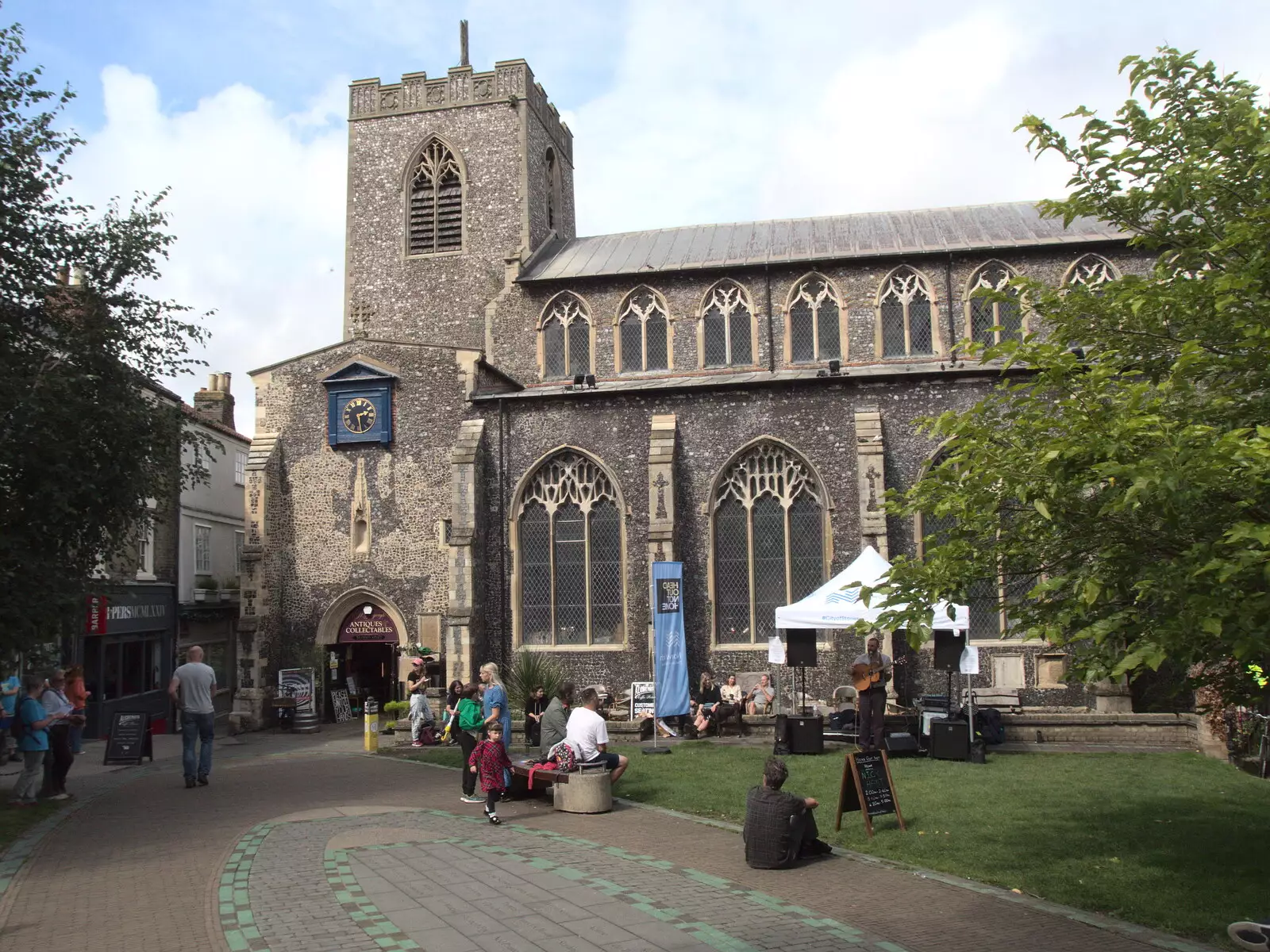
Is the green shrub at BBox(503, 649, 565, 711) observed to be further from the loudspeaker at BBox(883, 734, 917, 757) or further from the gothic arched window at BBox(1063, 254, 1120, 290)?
the gothic arched window at BBox(1063, 254, 1120, 290)

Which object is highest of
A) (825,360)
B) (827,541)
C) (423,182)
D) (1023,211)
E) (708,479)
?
(423,182)

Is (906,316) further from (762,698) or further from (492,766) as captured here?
(492,766)

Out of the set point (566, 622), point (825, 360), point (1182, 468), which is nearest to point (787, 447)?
point (825, 360)

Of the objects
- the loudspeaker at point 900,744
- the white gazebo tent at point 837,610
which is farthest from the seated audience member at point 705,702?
the loudspeaker at point 900,744

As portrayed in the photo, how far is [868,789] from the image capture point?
1009 centimetres

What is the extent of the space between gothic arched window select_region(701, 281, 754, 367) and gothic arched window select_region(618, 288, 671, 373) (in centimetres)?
93

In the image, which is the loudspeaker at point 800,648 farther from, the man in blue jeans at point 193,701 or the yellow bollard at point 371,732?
the man in blue jeans at point 193,701

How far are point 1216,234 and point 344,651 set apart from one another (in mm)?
19919

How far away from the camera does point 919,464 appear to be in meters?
20.7

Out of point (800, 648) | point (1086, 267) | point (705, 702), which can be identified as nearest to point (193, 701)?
point (800, 648)

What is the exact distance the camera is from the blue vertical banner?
18281 millimetres

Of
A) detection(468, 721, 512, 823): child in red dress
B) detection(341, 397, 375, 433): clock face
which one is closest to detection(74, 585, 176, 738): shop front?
detection(341, 397, 375, 433): clock face

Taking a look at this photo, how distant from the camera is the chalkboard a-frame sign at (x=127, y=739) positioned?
55.0 ft

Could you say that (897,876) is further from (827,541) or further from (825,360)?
(825,360)
